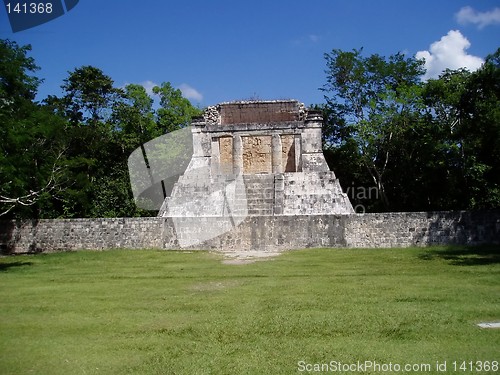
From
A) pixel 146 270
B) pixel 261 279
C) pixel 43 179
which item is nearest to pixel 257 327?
pixel 261 279

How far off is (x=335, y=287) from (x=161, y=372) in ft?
14.6

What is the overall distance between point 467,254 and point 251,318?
864 centimetres

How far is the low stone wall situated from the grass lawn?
11.1ft

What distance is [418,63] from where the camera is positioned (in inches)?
1084

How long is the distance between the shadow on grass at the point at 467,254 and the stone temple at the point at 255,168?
161 inches

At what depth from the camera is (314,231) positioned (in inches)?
585

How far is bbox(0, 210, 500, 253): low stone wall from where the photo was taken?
1454 centimetres

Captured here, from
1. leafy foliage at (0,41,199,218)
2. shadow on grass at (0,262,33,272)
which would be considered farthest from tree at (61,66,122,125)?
shadow on grass at (0,262,33,272)

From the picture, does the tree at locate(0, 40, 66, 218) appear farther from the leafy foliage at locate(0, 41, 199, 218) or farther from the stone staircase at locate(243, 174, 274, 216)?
the stone staircase at locate(243, 174, 274, 216)

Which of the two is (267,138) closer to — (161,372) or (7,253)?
(7,253)

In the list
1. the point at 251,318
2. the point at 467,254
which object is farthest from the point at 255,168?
the point at 251,318

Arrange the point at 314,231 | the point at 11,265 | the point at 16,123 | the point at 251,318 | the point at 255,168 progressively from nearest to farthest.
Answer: the point at 251,318
the point at 16,123
the point at 11,265
the point at 314,231
the point at 255,168

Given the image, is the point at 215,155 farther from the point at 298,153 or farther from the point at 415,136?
the point at 415,136

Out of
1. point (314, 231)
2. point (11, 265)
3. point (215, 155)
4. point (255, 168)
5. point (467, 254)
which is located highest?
point (215, 155)
